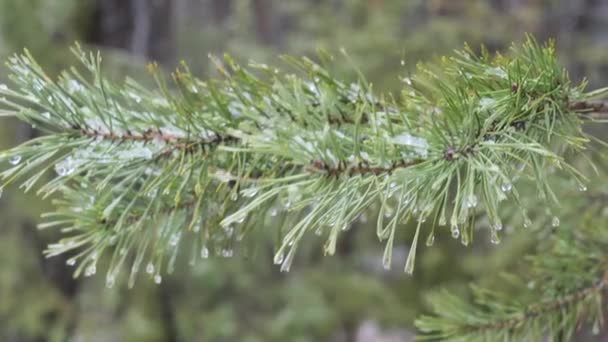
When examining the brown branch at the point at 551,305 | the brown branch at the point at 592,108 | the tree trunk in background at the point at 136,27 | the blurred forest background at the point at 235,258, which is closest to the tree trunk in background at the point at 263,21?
the blurred forest background at the point at 235,258

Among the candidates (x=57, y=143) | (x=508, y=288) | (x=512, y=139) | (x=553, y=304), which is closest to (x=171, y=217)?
(x=57, y=143)

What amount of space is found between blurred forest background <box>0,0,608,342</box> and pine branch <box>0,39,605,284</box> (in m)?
1.54

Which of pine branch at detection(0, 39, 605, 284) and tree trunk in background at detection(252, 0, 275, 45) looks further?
tree trunk in background at detection(252, 0, 275, 45)

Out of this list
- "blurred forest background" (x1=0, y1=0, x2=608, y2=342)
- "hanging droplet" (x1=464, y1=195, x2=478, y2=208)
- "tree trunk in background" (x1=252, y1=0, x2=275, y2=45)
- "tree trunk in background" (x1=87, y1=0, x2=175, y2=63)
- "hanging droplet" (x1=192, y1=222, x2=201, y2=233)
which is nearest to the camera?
"hanging droplet" (x1=464, y1=195, x2=478, y2=208)

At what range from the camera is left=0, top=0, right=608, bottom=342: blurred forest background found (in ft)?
8.46

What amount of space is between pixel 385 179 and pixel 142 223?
30 centimetres

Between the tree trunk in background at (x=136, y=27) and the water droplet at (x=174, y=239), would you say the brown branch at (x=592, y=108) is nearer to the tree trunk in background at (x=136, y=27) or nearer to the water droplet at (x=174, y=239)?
the water droplet at (x=174, y=239)

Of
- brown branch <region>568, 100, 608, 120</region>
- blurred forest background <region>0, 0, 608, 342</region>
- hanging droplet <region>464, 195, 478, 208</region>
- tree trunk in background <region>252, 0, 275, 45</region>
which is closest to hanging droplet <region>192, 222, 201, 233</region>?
hanging droplet <region>464, 195, 478, 208</region>

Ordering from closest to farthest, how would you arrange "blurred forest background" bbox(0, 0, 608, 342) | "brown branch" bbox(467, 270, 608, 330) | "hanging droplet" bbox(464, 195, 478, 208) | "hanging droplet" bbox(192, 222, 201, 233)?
"hanging droplet" bbox(464, 195, 478, 208)
"hanging droplet" bbox(192, 222, 201, 233)
"brown branch" bbox(467, 270, 608, 330)
"blurred forest background" bbox(0, 0, 608, 342)

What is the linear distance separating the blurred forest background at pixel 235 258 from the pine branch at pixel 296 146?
1535 mm

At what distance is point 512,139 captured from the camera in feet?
2.00

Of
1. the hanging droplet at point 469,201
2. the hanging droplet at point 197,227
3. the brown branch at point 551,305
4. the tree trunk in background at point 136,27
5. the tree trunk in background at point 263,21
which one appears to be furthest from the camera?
the tree trunk in background at point 263,21

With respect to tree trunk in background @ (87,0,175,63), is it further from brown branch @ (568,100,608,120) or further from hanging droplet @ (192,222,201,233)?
brown branch @ (568,100,608,120)

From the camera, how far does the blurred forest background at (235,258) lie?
2.58 meters
